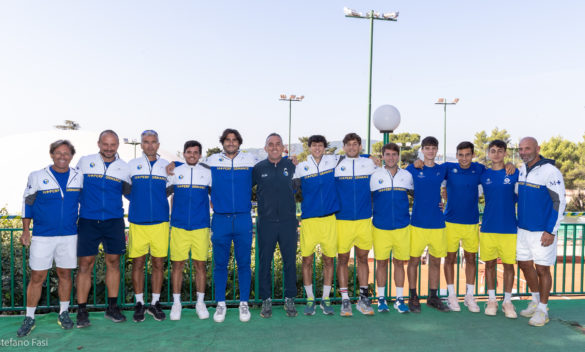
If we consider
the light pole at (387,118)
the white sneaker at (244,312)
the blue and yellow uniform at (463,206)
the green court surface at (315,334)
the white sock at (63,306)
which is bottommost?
the green court surface at (315,334)

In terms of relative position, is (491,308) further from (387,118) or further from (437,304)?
(387,118)

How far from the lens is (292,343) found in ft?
13.1

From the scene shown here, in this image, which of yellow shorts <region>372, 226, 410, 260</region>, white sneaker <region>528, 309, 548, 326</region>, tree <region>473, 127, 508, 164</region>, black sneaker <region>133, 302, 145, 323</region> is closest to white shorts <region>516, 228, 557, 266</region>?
white sneaker <region>528, 309, 548, 326</region>

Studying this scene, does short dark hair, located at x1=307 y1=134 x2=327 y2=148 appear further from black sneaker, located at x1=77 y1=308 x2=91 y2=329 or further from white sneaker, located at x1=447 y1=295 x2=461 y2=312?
black sneaker, located at x1=77 y1=308 x2=91 y2=329

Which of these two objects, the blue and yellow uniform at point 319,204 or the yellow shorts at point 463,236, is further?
the yellow shorts at point 463,236

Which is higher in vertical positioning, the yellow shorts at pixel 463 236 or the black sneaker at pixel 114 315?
the yellow shorts at pixel 463 236

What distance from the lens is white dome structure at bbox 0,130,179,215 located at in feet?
55.0

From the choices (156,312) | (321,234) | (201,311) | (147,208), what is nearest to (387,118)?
(321,234)

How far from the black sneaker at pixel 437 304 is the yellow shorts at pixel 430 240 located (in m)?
0.63

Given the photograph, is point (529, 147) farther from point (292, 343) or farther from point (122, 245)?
point (122, 245)

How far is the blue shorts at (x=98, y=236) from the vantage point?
14.4 ft

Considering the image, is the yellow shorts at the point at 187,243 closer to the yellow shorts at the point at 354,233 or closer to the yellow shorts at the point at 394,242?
the yellow shorts at the point at 354,233

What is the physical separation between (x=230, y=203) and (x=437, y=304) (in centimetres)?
288

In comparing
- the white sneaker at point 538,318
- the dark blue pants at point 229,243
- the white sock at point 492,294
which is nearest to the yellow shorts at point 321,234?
the dark blue pants at point 229,243
